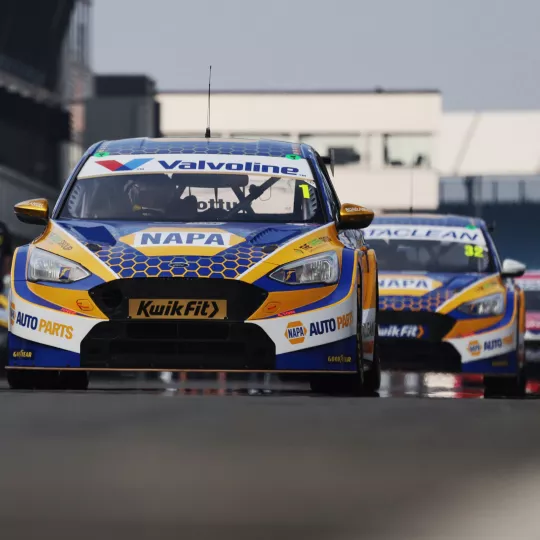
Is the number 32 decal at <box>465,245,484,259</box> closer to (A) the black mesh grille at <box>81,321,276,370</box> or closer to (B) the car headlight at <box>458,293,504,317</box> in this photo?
(B) the car headlight at <box>458,293,504,317</box>

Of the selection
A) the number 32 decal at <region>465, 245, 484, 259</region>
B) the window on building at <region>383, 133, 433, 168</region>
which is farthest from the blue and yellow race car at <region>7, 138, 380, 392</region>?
the window on building at <region>383, 133, 433, 168</region>

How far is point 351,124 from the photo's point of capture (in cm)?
9238

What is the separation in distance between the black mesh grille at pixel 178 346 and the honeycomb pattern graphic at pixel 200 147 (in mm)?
1995

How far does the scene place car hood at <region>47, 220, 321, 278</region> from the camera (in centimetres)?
1083

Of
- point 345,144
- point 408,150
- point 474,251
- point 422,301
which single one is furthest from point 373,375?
point 408,150

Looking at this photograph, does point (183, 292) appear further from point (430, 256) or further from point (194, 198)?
point (430, 256)

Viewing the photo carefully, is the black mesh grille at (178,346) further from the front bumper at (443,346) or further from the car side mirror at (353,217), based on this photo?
the front bumper at (443,346)

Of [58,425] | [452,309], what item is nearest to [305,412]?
[58,425]

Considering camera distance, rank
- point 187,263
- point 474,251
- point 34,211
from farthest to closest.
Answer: point 474,251 < point 34,211 < point 187,263

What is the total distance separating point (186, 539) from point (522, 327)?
415 inches

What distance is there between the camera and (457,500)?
19.8ft

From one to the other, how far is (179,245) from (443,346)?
173 inches

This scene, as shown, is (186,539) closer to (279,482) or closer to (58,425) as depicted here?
(279,482)

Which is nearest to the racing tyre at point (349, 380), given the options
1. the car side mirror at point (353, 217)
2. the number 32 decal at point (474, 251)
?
the car side mirror at point (353, 217)
